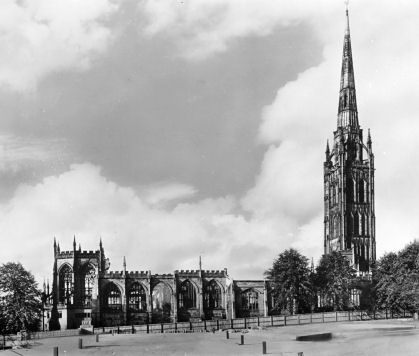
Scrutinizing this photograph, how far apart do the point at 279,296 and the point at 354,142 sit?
54.8 m

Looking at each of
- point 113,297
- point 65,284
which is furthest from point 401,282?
point 65,284

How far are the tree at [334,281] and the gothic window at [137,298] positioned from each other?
2379cm

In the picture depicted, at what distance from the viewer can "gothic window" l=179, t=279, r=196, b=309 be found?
88250 millimetres

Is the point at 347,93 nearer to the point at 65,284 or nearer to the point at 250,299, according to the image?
the point at 250,299

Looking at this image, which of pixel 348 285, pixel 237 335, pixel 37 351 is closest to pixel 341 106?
pixel 348 285

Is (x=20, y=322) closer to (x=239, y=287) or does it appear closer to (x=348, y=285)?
(x=239, y=287)

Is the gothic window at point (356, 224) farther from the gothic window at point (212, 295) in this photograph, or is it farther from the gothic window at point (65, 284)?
the gothic window at point (65, 284)

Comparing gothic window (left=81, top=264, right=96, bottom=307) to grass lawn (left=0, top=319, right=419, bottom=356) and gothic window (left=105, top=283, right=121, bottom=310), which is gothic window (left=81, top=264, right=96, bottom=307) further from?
grass lawn (left=0, top=319, right=419, bottom=356)

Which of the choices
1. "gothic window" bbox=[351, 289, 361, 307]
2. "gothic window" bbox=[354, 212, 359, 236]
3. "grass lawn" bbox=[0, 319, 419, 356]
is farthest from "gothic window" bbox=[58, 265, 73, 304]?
"gothic window" bbox=[354, 212, 359, 236]

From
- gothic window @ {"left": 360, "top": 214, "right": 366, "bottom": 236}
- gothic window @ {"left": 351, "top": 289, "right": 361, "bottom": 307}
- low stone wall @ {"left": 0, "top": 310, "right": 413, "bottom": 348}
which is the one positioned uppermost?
gothic window @ {"left": 360, "top": 214, "right": 366, "bottom": 236}

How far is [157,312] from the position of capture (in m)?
86.9

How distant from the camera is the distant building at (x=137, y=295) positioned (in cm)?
8462

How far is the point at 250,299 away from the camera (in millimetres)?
89562

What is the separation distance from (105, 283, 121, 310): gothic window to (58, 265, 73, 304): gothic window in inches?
322
